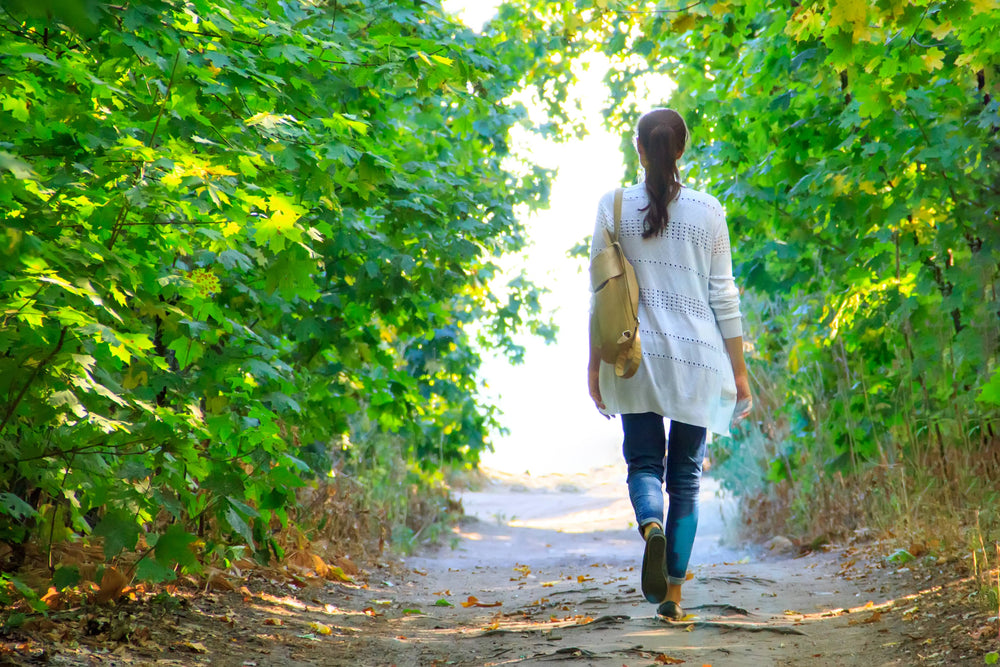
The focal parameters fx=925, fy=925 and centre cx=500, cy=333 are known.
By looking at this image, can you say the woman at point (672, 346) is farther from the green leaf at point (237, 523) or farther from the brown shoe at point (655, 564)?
the green leaf at point (237, 523)

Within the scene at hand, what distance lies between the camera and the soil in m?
3.12

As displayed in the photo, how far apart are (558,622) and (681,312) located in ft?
4.79

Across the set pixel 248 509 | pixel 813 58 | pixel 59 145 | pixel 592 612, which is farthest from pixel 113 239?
pixel 813 58

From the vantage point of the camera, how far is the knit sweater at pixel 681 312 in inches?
136

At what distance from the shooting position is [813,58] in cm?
479

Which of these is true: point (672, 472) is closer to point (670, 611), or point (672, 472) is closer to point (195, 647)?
point (670, 611)

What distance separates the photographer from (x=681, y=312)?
3.54 m

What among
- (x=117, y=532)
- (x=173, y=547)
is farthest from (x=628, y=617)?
(x=117, y=532)

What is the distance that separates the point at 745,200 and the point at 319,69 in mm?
3684

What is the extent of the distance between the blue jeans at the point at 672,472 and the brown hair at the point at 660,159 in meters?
0.75

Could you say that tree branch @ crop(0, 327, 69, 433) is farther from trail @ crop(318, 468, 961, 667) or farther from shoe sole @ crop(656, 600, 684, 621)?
shoe sole @ crop(656, 600, 684, 621)

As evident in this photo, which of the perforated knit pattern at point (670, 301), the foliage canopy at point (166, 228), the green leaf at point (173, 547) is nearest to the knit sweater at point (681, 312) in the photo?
the perforated knit pattern at point (670, 301)

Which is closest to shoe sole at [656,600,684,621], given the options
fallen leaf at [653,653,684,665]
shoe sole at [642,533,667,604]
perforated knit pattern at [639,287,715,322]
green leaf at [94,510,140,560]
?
shoe sole at [642,533,667,604]

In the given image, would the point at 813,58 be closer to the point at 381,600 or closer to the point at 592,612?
the point at 592,612
